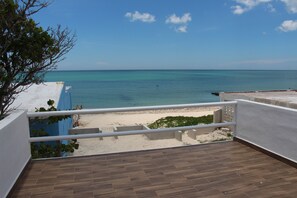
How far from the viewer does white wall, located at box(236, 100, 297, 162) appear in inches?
135

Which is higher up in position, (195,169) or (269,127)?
(269,127)

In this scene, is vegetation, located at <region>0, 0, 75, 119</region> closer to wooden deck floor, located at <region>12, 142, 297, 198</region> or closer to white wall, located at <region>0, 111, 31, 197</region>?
white wall, located at <region>0, 111, 31, 197</region>

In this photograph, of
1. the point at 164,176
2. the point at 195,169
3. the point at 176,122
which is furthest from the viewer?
the point at 176,122

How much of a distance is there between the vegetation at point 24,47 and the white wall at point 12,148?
0.31 m

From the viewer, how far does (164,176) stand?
3125mm

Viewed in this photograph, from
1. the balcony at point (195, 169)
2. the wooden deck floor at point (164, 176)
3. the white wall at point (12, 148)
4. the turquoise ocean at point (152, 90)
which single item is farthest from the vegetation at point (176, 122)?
the white wall at point (12, 148)

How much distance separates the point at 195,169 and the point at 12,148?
213 centimetres

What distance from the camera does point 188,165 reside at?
11.4 ft

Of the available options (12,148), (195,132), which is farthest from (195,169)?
(195,132)

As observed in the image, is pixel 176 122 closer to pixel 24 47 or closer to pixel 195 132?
pixel 195 132

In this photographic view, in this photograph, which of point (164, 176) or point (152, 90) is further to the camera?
point (152, 90)

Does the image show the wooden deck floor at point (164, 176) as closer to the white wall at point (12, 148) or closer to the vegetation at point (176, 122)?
the white wall at point (12, 148)

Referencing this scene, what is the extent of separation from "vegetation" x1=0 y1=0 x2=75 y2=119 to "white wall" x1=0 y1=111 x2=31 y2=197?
0.31m

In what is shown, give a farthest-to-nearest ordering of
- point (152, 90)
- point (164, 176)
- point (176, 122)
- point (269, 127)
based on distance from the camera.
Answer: point (152, 90) < point (176, 122) < point (269, 127) < point (164, 176)
